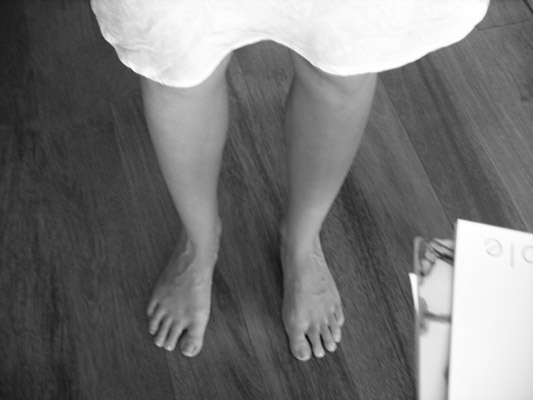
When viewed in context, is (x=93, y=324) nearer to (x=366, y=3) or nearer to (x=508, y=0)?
(x=366, y=3)

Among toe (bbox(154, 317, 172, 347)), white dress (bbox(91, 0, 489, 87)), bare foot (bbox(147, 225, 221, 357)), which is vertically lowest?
toe (bbox(154, 317, 172, 347))

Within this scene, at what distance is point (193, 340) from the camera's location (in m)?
0.87

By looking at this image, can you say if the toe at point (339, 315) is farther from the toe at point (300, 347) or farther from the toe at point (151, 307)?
the toe at point (151, 307)

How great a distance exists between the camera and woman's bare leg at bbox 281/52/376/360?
62 centimetres

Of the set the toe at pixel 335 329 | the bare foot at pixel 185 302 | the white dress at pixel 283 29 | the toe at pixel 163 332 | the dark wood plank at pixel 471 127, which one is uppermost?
the white dress at pixel 283 29

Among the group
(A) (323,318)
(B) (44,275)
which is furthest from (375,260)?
(B) (44,275)

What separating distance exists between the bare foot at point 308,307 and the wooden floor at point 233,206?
2 centimetres

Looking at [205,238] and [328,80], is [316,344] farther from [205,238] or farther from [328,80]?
[328,80]

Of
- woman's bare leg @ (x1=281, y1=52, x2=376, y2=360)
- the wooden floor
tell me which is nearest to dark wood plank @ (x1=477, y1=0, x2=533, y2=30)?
the wooden floor

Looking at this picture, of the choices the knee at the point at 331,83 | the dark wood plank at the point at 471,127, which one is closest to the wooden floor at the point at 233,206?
the dark wood plank at the point at 471,127

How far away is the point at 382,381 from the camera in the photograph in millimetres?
854

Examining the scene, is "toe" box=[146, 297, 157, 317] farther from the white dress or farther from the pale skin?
the white dress

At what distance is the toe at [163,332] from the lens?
2.87 ft

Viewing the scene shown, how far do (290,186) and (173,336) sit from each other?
281 millimetres
